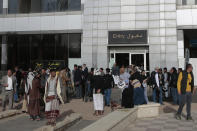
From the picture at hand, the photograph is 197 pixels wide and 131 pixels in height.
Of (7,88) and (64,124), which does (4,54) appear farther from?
(64,124)

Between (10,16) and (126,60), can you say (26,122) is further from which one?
(10,16)

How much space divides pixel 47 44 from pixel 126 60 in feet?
25.4

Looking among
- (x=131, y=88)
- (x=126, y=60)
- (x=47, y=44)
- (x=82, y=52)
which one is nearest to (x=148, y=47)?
(x=126, y=60)

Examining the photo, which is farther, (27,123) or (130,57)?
(130,57)

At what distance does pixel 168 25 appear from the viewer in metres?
21.0

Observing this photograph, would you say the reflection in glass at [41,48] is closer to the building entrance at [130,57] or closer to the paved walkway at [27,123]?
the building entrance at [130,57]

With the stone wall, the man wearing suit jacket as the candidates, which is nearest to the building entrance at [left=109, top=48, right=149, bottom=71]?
the stone wall

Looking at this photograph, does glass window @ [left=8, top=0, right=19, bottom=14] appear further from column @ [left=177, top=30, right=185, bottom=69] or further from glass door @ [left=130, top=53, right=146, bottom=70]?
column @ [left=177, top=30, right=185, bottom=69]

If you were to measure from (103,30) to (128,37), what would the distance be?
7.75 ft

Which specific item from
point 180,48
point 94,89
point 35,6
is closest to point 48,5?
point 35,6

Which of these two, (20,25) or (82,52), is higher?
(20,25)

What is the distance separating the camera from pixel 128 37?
71.1 feet

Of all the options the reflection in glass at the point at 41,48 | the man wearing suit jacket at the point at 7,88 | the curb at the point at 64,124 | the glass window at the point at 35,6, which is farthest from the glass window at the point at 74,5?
the curb at the point at 64,124

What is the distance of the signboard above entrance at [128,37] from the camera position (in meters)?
21.4
